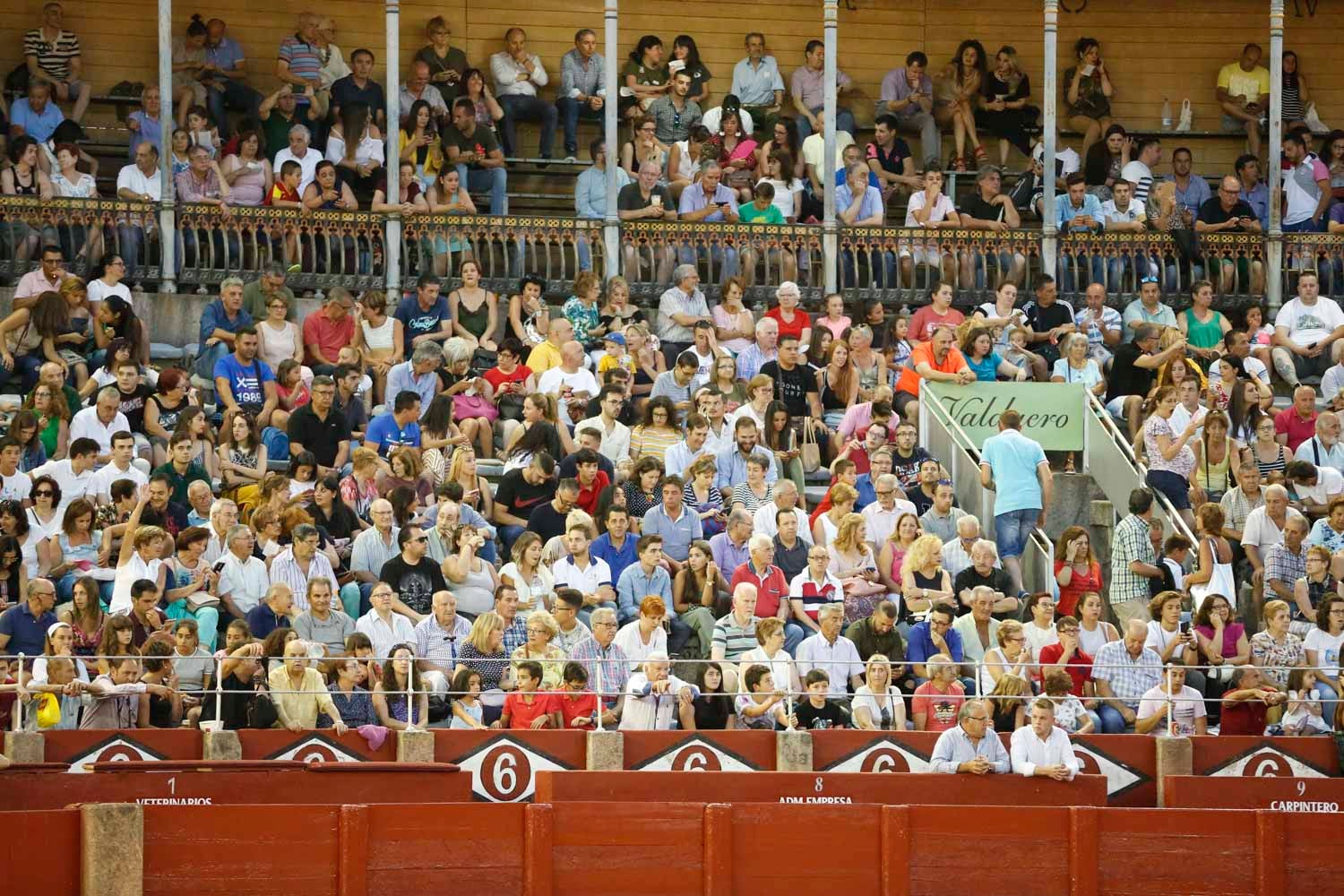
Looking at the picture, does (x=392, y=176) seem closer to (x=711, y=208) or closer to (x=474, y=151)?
(x=474, y=151)

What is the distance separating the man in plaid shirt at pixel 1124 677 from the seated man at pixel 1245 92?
10.4 m

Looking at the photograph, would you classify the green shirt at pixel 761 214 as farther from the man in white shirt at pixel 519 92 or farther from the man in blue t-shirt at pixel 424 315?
the man in blue t-shirt at pixel 424 315

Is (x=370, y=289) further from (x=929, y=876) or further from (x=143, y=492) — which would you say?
(x=929, y=876)

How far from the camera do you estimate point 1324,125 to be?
27344 mm

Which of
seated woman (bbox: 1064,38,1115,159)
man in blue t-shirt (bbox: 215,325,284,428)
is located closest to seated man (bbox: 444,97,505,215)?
man in blue t-shirt (bbox: 215,325,284,428)

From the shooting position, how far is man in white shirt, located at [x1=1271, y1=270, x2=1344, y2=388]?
2331 cm

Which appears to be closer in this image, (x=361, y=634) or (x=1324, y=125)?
(x=361, y=634)

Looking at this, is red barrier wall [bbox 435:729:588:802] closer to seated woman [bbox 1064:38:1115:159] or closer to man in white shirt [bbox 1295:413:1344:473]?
man in white shirt [bbox 1295:413:1344:473]

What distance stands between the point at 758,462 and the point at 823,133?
6151mm

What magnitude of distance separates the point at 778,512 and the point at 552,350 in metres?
3.34

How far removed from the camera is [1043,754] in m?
17.1

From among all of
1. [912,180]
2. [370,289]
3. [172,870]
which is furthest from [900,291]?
[172,870]

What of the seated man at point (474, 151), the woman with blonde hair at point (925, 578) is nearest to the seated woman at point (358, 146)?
the seated man at point (474, 151)

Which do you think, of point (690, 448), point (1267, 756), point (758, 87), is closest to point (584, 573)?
point (690, 448)
